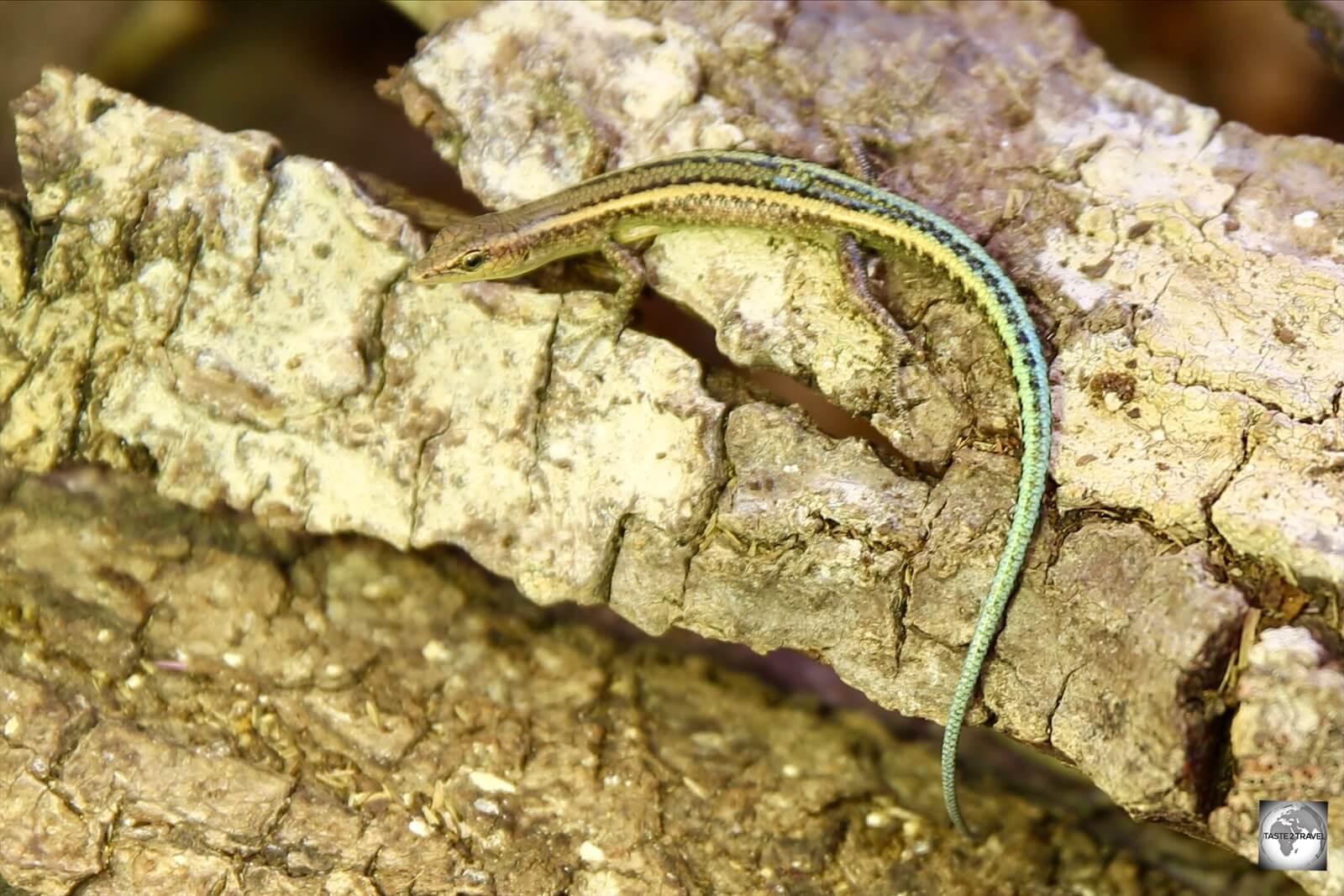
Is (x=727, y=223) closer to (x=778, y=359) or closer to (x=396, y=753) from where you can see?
(x=778, y=359)

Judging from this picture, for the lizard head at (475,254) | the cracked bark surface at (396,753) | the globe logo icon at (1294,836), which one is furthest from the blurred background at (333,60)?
Answer: the globe logo icon at (1294,836)

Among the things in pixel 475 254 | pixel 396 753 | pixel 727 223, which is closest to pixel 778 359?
pixel 727 223

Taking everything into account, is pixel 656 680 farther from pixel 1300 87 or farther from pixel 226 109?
pixel 1300 87

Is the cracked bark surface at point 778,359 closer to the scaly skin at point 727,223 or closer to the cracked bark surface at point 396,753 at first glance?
the scaly skin at point 727,223

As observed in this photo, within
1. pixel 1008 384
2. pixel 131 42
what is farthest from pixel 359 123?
pixel 1008 384

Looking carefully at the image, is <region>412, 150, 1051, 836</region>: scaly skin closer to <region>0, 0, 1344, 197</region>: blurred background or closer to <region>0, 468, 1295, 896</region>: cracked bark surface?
<region>0, 468, 1295, 896</region>: cracked bark surface

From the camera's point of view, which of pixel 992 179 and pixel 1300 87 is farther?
pixel 1300 87
